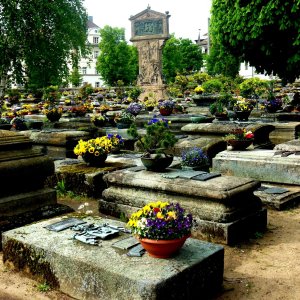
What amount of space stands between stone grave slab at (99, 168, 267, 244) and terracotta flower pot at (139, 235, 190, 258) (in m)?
1.84

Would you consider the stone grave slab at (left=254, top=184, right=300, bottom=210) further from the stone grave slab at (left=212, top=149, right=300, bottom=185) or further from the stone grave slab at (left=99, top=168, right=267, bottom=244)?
the stone grave slab at (left=99, top=168, right=267, bottom=244)

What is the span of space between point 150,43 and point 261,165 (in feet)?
83.4

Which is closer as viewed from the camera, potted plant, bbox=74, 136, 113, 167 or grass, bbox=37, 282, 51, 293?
grass, bbox=37, 282, 51, 293

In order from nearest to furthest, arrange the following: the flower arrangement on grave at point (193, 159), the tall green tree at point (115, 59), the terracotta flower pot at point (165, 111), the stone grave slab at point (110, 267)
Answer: the stone grave slab at point (110, 267)
the flower arrangement on grave at point (193, 159)
the terracotta flower pot at point (165, 111)
the tall green tree at point (115, 59)

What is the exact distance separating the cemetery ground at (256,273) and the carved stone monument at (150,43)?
1092 inches

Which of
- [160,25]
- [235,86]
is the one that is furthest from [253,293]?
[235,86]

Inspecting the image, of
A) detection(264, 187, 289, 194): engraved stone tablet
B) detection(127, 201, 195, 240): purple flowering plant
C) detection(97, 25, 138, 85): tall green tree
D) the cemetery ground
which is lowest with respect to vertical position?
the cemetery ground

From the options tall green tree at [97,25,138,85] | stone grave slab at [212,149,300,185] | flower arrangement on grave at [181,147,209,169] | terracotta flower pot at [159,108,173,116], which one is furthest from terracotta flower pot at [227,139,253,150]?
tall green tree at [97,25,138,85]

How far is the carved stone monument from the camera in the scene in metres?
32.5

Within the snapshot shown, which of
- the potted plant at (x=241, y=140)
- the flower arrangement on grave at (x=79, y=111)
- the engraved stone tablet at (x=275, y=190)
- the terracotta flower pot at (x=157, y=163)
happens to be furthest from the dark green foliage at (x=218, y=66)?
the terracotta flower pot at (x=157, y=163)

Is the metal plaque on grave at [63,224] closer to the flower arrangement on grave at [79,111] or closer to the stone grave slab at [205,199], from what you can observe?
the stone grave slab at [205,199]

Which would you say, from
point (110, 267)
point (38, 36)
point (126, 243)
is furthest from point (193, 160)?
point (38, 36)

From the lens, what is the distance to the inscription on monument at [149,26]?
107 feet

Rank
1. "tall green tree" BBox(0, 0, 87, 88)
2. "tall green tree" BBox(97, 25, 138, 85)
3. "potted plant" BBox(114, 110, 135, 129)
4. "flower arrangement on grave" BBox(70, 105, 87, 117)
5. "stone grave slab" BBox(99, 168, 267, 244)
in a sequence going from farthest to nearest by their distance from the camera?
1. "tall green tree" BBox(97, 25, 138, 85)
2. "tall green tree" BBox(0, 0, 87, 88)
3. "flower arrangement on grave" BBox(70, 105, 87, 117)
4. "potted plant" BBox(114, 110, 135, 129)
5. "stone grave slab" BBox(99, 168, 267, 244)
